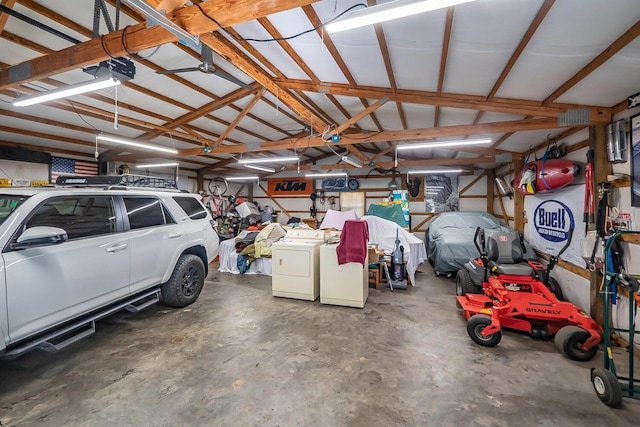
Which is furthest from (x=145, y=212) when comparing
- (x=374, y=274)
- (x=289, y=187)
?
(x=289, y=187)

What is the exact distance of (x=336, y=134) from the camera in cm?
558

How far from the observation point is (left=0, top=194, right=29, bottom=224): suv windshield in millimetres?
2279

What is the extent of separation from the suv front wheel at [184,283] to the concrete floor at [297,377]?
0.94 feet

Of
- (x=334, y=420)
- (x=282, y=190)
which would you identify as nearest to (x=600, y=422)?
(x=334, y=420)

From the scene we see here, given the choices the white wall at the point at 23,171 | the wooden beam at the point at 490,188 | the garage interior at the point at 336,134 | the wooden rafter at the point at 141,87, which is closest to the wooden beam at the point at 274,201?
the wooden rafter at the point at 141,87

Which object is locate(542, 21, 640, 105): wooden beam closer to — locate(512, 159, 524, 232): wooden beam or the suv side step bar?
locate(512, 159, 524, 232): wooden beam

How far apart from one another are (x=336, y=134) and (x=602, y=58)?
387cm

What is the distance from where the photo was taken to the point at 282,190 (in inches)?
500

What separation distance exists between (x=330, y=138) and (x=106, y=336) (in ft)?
16.5

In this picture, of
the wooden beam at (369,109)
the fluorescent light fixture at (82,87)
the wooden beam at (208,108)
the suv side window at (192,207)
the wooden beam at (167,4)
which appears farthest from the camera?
the wooden beam at (208,108)

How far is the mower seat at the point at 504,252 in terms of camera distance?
3.98 m

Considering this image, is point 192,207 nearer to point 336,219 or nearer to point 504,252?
point 336,219

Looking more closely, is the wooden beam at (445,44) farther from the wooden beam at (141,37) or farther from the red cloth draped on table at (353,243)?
the red cloth draped on table at (353,243)

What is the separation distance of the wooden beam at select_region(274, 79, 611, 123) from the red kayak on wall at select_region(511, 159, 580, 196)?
0.82 metres
